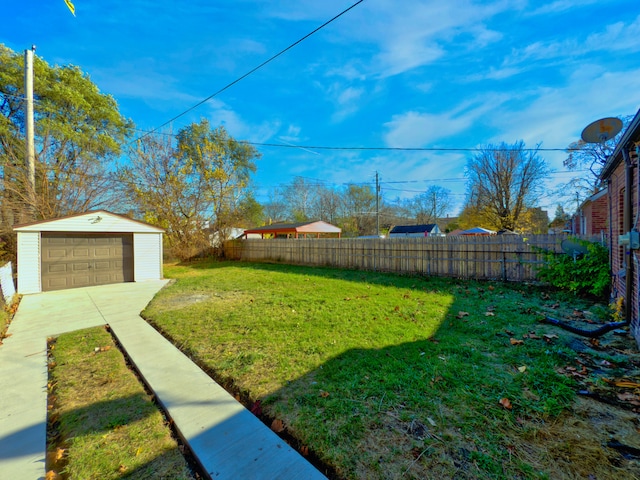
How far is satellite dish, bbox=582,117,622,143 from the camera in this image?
4.55 meters

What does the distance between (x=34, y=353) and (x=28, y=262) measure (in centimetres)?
667

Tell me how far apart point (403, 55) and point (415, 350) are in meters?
7.32

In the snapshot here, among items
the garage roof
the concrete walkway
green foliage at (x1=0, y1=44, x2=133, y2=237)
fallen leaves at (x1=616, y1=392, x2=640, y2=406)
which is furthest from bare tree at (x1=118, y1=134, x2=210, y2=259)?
fallen leaves at (x1=616, y1=392, x2=640, y2=406)

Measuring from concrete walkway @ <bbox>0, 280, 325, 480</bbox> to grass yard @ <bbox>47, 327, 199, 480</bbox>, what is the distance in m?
0.09

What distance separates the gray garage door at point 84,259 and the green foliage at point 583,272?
43.7 ft

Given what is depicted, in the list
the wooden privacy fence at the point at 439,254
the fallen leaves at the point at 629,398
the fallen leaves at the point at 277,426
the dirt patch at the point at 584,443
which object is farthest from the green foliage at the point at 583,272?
the fallen leaves at the point at 277,426

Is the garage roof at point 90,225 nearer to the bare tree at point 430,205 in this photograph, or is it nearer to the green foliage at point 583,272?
the green foliage at point 583,272

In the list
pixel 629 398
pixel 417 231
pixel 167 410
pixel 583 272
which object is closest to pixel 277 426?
pixel 167 410

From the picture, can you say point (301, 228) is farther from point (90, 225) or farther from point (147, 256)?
point (90, 225)

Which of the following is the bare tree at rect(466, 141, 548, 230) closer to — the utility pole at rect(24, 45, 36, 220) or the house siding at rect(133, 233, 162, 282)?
the house siding at rect(133, 233, 162, 282)

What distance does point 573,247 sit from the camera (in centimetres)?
604

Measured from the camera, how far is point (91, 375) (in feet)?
9.78

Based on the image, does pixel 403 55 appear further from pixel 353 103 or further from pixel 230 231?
pixel 230 231

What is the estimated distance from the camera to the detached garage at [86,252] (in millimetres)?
8102
